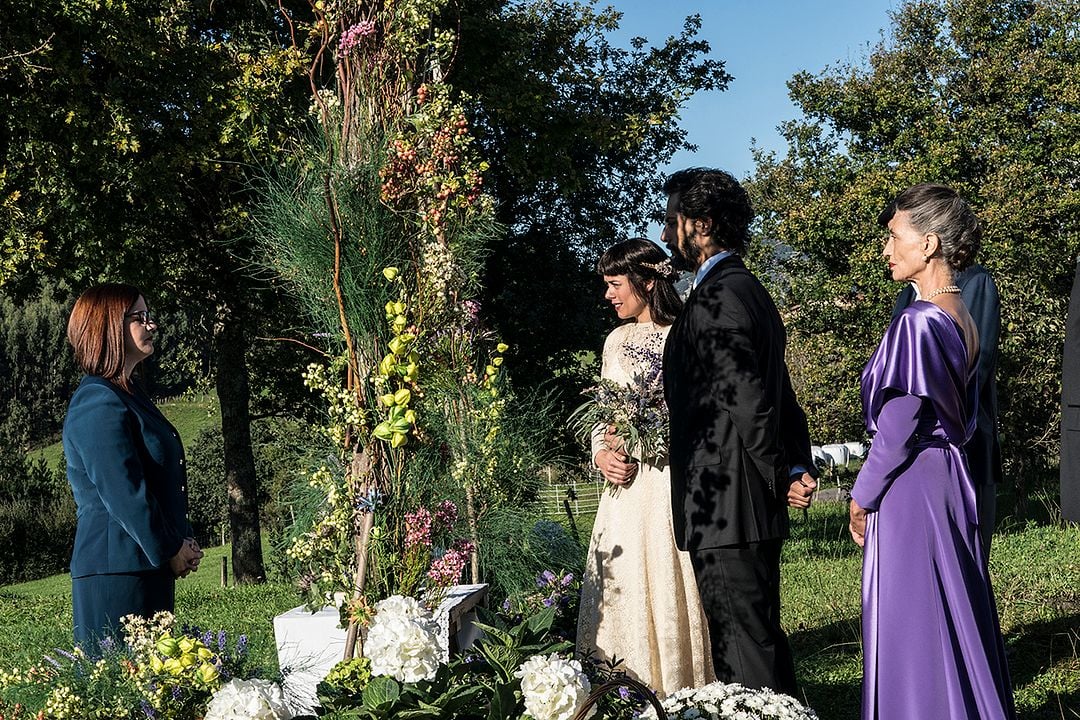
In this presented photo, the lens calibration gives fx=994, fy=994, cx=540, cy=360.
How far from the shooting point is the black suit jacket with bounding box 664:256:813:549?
3465mm

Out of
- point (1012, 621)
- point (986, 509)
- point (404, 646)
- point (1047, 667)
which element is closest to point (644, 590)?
point (986, 509)

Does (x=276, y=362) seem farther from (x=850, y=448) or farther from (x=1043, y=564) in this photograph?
(x=850, y=448)

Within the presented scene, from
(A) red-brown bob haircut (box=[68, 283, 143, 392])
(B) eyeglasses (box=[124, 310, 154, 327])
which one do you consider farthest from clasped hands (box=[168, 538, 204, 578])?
(B) eyeglasses (box=[124, 310, 154, 327])

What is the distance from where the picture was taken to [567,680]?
83.7 inches

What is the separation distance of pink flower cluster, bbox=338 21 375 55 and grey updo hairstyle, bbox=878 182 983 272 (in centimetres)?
190

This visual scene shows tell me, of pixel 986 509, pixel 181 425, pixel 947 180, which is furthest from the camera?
pixel 181 425

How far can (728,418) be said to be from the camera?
3.51 m

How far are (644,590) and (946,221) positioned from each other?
71.2 inches

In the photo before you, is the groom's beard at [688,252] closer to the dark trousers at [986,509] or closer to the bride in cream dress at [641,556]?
the bride in cream dress at [641,556]

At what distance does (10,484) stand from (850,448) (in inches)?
1113

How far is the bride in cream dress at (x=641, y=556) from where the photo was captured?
155 inches

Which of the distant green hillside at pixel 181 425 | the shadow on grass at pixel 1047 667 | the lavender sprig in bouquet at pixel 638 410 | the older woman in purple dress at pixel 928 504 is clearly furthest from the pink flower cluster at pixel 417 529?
the distant green hillside at pixel 181 425

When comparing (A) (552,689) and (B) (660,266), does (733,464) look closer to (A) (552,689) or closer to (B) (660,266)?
(B) (660,266)

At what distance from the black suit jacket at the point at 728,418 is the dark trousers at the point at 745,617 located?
0.23 feet
